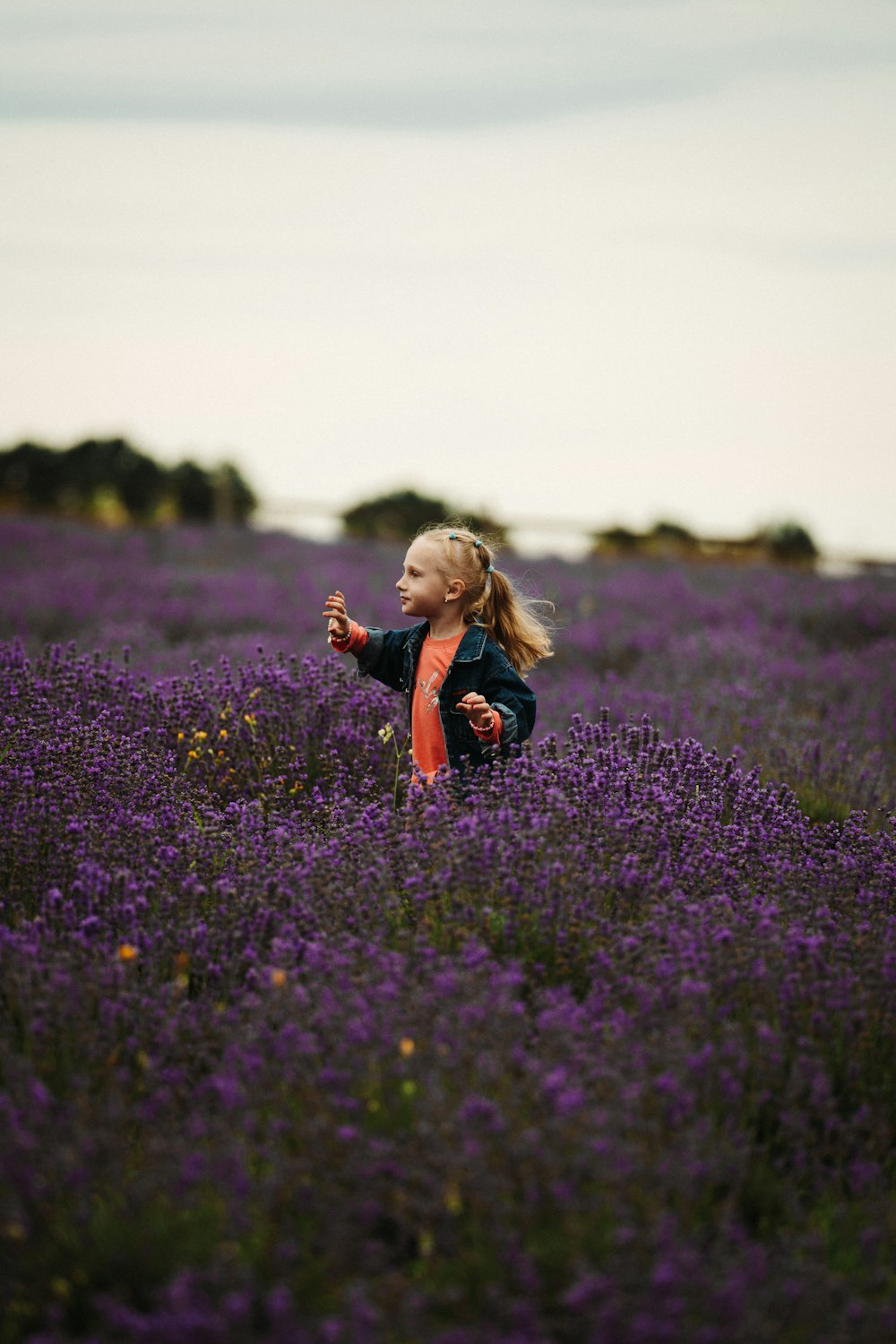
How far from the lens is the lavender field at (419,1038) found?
5.69ft

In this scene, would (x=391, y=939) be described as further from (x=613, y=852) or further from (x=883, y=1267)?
(x=883, y=1267)

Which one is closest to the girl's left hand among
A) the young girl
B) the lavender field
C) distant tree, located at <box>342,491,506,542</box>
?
the young girl

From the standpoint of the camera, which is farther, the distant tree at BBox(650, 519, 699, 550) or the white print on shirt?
the distant tree at BBox(650, 519, 699, 550)

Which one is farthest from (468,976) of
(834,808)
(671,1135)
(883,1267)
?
(834,808)

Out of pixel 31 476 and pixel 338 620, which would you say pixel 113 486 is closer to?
pixel 31 476

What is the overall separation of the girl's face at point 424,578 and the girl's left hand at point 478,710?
0.45 meters

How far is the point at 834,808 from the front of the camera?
14.7ft

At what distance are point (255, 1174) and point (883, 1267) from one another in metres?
1.07

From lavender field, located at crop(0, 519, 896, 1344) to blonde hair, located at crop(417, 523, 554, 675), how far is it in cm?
40

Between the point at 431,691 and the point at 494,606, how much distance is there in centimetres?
39

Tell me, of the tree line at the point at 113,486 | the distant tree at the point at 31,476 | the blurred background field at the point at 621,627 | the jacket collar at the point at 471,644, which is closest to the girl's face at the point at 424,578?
the jacket collar at the point at 471,644

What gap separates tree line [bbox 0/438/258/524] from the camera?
17.9m

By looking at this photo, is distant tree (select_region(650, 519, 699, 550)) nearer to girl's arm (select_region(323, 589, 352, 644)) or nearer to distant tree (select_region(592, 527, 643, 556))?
distant tree (select_region(592, 527, 643, 556))

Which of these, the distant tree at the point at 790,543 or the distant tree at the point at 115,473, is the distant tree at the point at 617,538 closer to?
the distant tree at the point at 790,543
